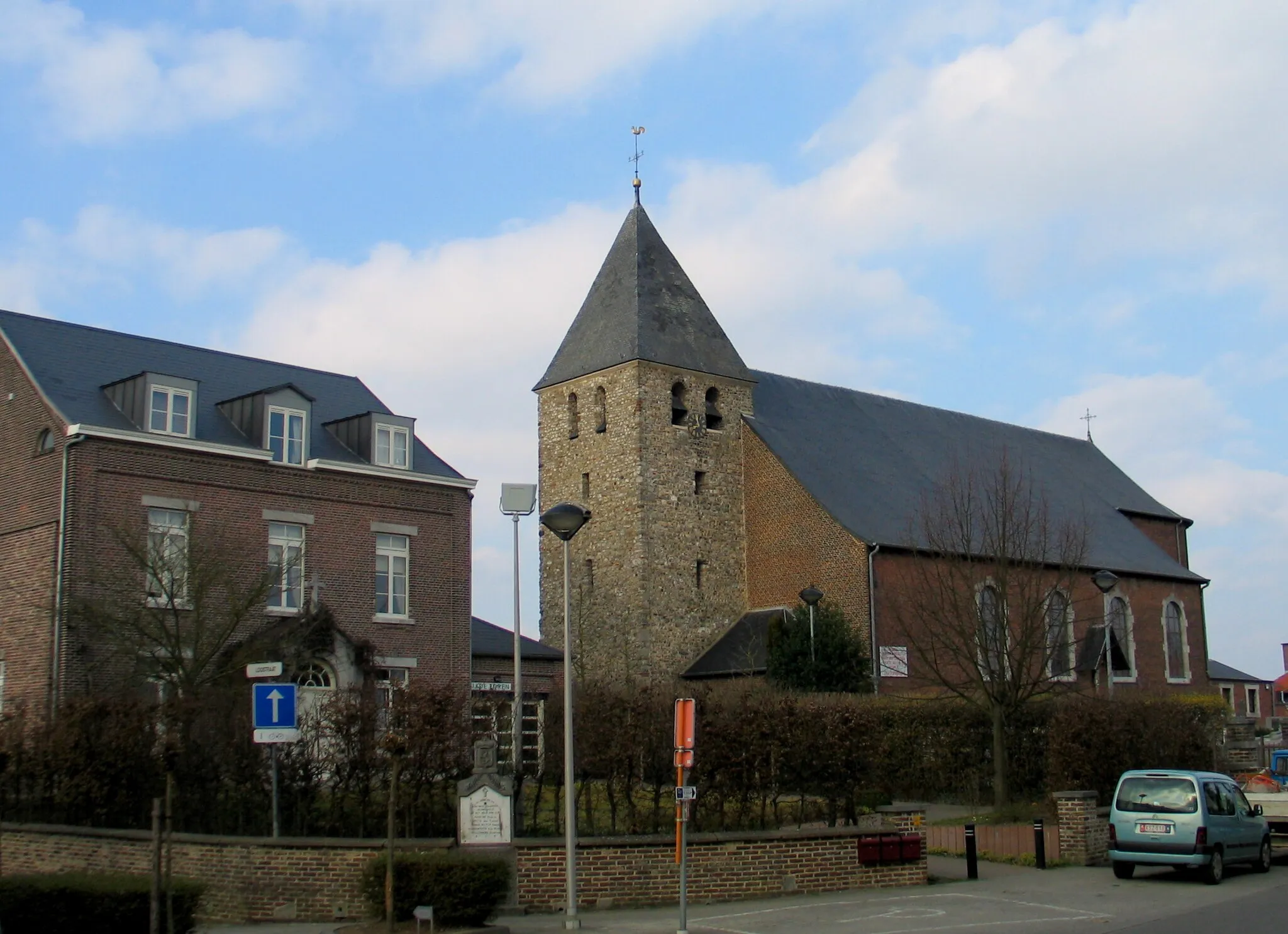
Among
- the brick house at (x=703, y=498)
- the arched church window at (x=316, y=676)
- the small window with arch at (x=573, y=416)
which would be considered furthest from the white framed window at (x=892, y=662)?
the arched church window at (x=316, y=676)

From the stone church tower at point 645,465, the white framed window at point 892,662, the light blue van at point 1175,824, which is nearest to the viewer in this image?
the light blue van at point 1175,824

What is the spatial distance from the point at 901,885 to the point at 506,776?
5.80m

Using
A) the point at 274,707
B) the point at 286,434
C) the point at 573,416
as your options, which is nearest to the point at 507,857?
the point at 274,707

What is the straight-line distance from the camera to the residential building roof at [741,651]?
36344mm

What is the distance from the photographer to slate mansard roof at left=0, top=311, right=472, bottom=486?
26.8m

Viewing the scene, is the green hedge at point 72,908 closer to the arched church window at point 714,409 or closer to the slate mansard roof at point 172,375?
the slate mansard roof at point 172,375

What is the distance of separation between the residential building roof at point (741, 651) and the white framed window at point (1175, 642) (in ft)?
53.8

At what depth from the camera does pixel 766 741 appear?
19000 millimetres

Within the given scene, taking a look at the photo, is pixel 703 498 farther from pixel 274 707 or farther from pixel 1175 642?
pixel 274 707

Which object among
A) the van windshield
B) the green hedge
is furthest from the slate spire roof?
the green hedge

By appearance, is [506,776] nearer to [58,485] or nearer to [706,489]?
[58,485]

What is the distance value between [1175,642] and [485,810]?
37804mm

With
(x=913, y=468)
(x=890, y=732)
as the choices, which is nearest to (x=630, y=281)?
(x=913, y=468)

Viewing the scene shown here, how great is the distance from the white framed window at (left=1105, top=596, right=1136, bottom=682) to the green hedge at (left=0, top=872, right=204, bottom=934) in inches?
1477
